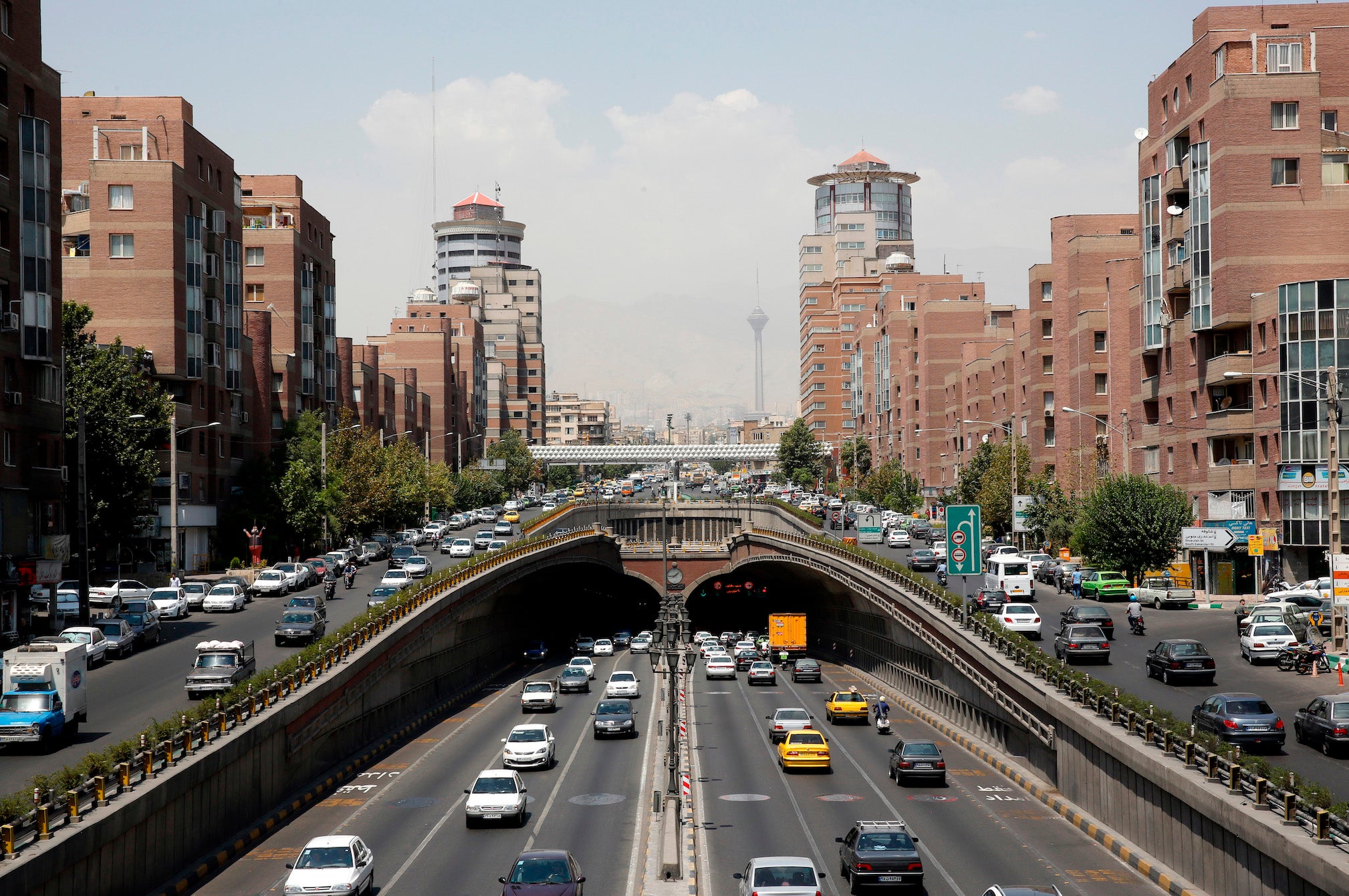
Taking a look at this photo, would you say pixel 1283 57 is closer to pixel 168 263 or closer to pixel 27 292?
pixel 27 292

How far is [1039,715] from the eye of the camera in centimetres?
4441

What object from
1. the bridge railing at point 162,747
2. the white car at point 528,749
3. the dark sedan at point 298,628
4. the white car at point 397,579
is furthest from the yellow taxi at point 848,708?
the white car at point 397,579

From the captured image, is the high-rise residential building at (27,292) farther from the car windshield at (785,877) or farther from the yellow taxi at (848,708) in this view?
the car windshield at (785,877)

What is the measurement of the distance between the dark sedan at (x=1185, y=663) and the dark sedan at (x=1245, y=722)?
931 cm

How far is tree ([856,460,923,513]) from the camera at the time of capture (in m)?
149

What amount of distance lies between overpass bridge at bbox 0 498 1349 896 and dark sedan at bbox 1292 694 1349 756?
423 centimetres

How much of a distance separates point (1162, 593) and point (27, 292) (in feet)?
180

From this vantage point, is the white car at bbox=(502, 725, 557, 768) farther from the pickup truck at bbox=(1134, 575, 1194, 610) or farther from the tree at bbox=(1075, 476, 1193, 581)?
the tree at bbox=(1075, 476, 1193, 581)

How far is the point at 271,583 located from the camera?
7512 centimetres

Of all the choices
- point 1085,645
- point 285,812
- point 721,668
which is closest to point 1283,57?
point 1085,645

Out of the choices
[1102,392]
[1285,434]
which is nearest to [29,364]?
[1285,434]

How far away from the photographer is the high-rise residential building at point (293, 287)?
364 feet

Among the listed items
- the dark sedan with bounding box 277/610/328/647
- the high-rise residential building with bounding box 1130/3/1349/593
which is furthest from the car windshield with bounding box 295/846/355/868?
the high-rise residential building with bounding box 1130/3/1349/593

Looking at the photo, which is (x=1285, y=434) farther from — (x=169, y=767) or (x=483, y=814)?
(x=169, y=767)
